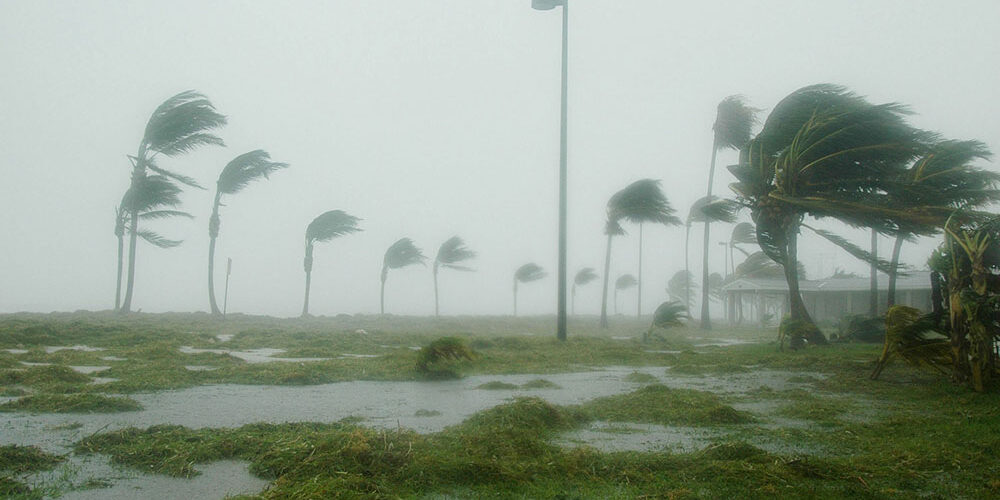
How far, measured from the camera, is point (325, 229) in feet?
115

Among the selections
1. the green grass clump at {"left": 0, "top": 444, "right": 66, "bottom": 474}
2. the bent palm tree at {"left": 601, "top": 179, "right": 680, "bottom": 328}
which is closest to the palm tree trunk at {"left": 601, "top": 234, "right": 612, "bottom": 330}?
the bent palm tree at {"left": 601, "top": 179, "right": 680, "bottom": 328}

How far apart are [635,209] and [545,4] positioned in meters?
16.2

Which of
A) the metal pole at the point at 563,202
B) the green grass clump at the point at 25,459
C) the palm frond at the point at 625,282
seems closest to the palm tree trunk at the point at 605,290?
the metal pole at the point at 563,202

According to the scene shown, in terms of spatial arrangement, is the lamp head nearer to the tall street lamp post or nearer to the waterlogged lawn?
the tall street lamp post

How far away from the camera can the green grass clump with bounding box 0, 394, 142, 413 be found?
18.7 feet

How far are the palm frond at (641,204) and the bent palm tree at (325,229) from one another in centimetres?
1567

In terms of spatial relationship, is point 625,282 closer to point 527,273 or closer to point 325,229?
point 527,273

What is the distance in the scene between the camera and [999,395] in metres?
6.31

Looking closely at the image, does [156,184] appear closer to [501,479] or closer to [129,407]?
[129,407]

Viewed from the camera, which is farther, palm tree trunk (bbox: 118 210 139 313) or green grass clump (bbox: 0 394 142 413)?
palm tree trunk (bbox: 118 210 139 313)

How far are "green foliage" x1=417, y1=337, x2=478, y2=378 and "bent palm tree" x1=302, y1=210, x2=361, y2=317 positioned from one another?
2591 centimetres

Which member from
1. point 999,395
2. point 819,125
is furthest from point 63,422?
point 819,125

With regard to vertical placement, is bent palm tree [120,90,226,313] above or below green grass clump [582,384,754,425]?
above

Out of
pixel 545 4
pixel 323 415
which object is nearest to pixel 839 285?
pixel 545 4
